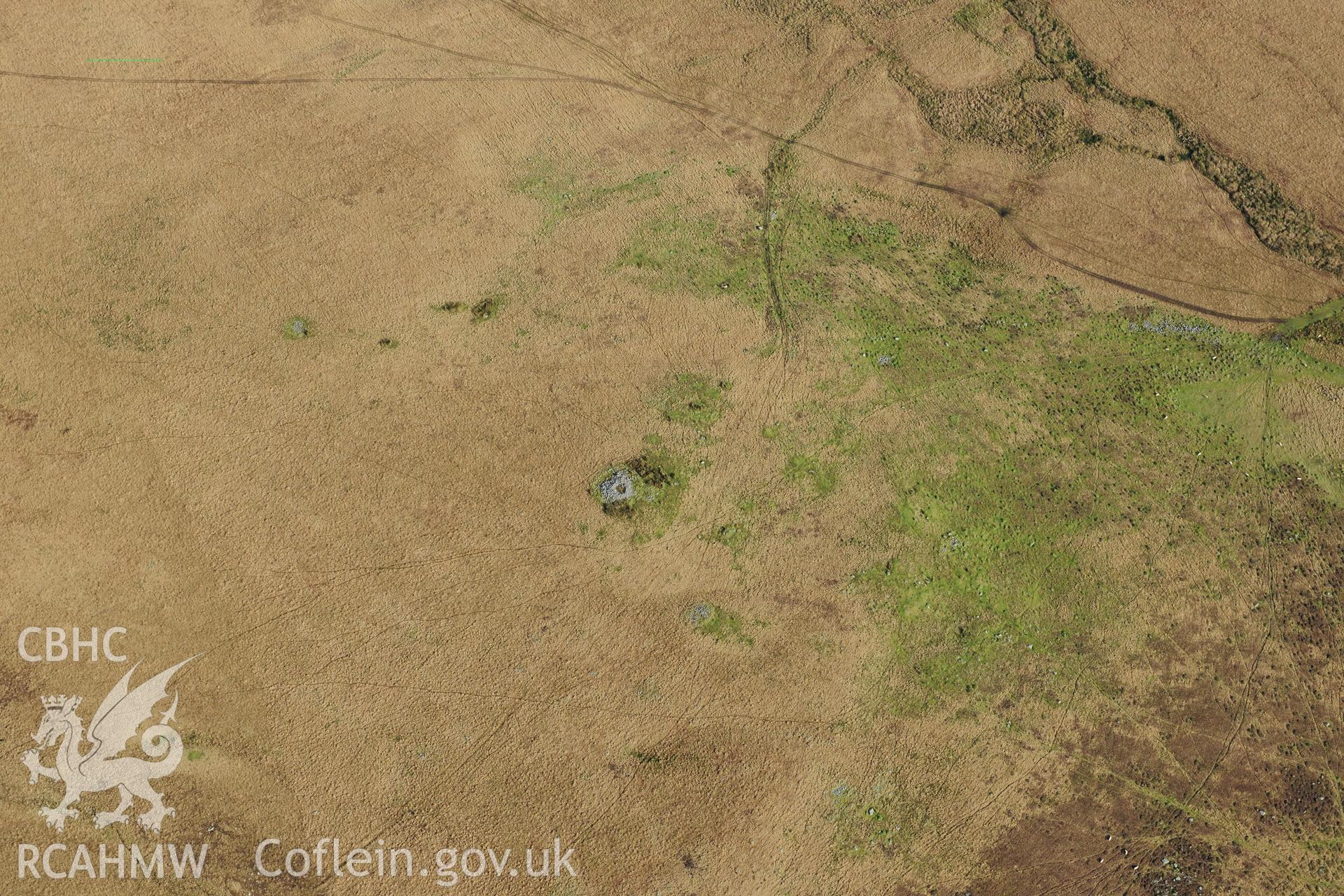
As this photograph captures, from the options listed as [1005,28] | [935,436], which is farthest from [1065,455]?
[1005,28]

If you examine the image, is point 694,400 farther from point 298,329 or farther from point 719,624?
point 298,329

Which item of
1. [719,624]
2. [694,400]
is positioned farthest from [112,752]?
[694,400]

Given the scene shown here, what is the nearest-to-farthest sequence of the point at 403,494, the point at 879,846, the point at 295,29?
the point at 879,846, the point at 403,494, the point at 295,29

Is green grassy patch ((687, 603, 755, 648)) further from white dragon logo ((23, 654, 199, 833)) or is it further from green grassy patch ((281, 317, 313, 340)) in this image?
green grassy patch ((281, 317, 313, 340))

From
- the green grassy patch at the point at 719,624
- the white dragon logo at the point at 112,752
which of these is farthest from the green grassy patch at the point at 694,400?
the white dragon logo at the point at 112,752

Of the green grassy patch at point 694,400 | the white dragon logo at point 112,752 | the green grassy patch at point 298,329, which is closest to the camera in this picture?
the white dragon logo at point 112,752

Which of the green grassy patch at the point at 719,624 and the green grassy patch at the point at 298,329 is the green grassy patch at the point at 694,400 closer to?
the green grassy patch at the point at 719,624

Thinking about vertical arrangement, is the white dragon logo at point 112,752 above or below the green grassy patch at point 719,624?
below

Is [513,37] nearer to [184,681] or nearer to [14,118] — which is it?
[14,118]
